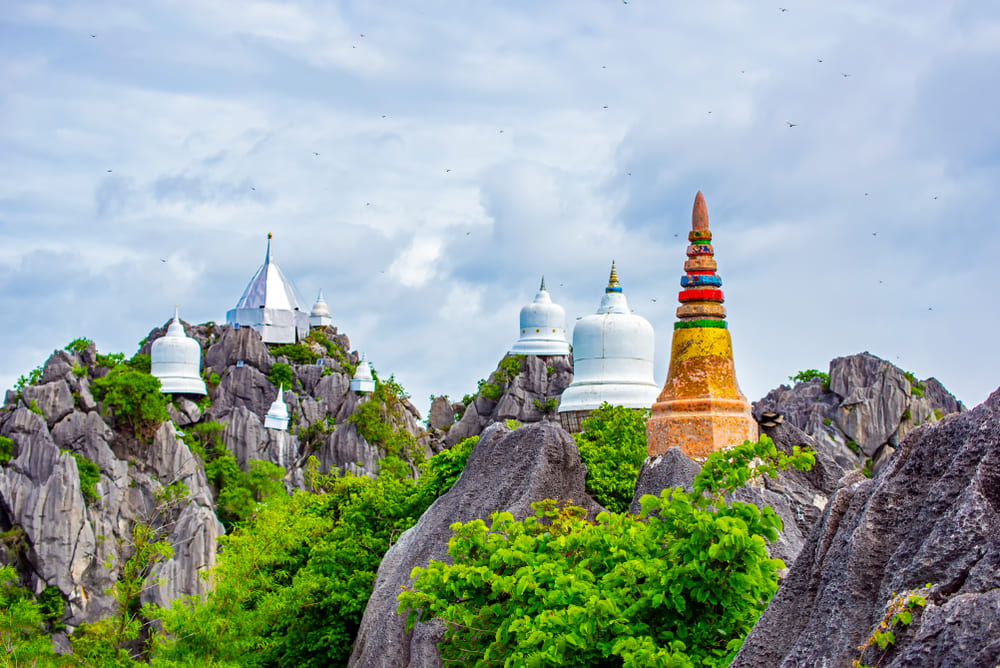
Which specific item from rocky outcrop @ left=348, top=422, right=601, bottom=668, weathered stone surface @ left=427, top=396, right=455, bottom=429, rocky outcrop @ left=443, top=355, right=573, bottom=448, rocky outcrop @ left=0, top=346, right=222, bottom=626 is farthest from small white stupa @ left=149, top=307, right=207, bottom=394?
rocky outcrop @ left=348, top=422, right=601, bottom=668

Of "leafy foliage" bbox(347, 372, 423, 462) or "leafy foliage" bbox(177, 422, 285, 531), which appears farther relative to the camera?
"leafy foliage" bbox(347, 372, 423, 462)

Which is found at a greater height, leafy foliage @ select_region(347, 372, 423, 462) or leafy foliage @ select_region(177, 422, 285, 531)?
leafy foliage @ select_region(347, 372, 423, 462)

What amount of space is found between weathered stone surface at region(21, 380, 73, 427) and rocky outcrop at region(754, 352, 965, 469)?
3477cm

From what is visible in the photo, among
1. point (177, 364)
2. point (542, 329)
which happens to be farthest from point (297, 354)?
point (542, 329)

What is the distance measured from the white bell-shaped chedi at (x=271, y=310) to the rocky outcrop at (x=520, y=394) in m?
30.0

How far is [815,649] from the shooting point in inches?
175

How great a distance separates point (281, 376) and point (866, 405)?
1481 inches

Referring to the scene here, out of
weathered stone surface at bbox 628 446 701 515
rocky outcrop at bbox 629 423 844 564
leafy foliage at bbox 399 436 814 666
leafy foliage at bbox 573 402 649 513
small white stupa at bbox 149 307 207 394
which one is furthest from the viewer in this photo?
small white stupa at bbox 149 307 207 394

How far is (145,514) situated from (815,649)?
2044 inches

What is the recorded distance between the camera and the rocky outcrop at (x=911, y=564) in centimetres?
370

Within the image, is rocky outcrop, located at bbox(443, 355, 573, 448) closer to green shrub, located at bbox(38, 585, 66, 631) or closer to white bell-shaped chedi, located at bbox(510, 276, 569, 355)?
white bell-shaped chedi, located at bbox(510, 276, 569, 355)

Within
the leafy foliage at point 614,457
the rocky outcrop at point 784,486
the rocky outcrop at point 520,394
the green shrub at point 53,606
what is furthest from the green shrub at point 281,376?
the rocky outcrop at point 784,486

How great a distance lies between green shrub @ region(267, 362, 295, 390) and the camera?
72.9 m

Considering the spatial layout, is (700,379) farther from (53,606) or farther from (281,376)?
(281,376)
